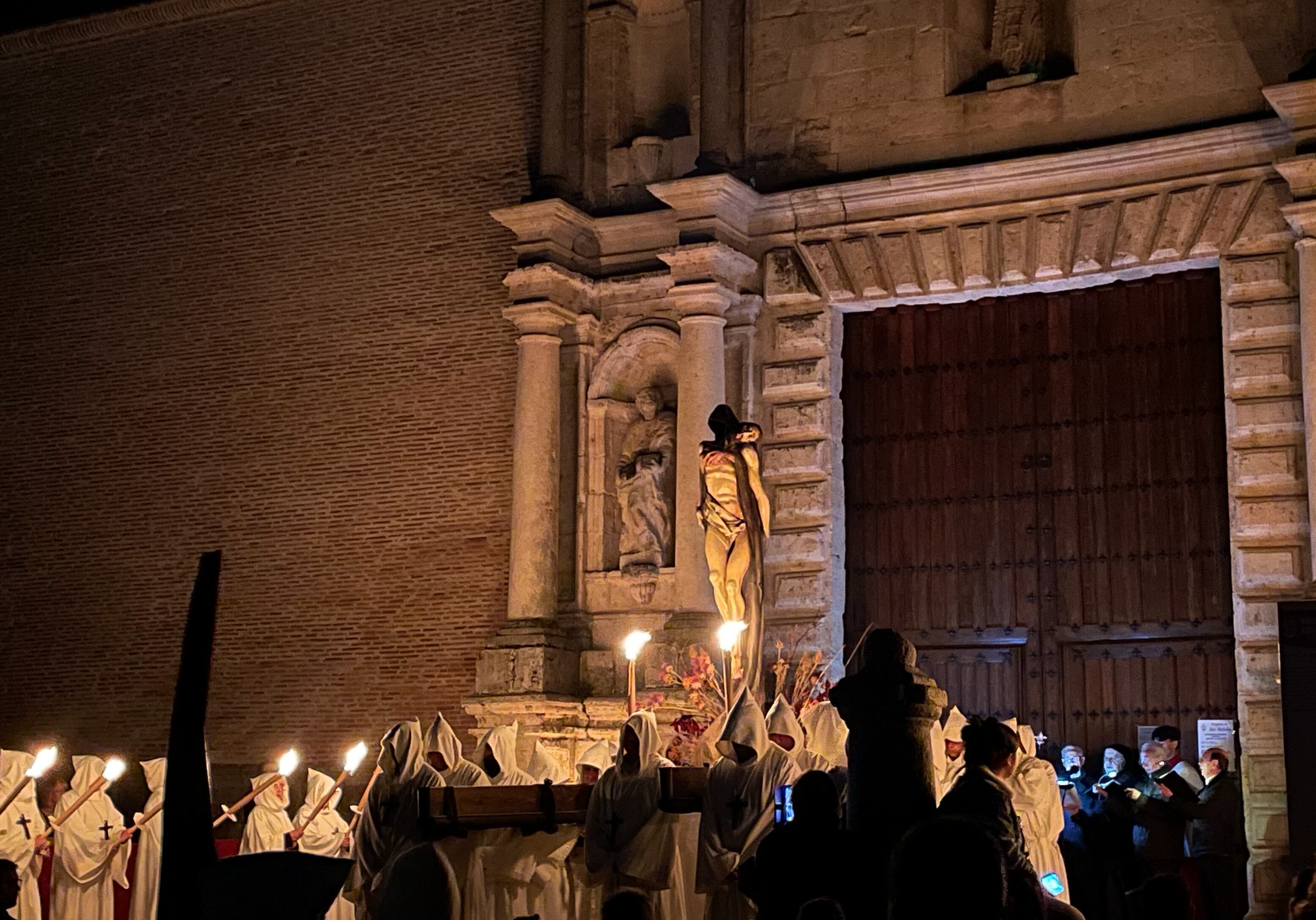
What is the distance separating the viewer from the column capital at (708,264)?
15758mm

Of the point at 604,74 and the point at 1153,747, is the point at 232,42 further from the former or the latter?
the point at 1153,747

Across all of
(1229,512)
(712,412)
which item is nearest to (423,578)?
(712,412)

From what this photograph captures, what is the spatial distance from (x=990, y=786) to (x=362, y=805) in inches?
226

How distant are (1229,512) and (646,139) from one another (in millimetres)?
6130

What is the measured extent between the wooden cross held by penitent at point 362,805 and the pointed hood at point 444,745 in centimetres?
36

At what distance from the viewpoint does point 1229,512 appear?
570 inches

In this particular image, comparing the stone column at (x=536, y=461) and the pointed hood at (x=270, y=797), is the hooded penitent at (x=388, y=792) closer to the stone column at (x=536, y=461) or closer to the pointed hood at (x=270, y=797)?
the pointed hood at (x=270, y=797)

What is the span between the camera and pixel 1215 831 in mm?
12320

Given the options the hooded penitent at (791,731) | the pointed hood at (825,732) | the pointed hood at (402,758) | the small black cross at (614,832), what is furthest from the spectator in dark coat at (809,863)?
the pointed hood at (825,732)

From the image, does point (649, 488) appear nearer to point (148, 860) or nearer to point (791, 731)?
point (148, 860)

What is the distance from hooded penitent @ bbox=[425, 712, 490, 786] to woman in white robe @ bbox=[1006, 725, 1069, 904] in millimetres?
3127

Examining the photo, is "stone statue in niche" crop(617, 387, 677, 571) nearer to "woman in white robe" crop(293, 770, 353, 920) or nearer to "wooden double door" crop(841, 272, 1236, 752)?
"wooden double door" crop(841, 272, 1236, 752)

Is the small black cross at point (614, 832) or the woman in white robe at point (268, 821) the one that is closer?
the small black cross at point (614, 832)

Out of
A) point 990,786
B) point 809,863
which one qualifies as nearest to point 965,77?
point 990,786
